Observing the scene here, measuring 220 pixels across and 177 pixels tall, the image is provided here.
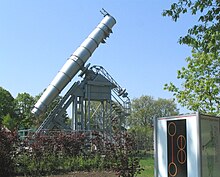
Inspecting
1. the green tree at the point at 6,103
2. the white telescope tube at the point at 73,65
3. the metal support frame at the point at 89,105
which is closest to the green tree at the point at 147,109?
the green tree at the point at 6,103

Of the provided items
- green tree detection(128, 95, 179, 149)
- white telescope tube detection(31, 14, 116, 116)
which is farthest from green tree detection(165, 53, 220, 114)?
green tree detection(128, 95, 179, 149)

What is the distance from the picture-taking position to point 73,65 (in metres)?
31.9

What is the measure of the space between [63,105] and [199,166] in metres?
27.4

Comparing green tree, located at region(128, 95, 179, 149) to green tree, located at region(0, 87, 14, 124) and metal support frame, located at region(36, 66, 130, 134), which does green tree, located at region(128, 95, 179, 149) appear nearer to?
green tree, located at region(0, 87, 14, 124)

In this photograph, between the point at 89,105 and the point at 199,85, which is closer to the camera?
the point at 199,85

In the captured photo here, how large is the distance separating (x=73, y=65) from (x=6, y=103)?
36.4 metres

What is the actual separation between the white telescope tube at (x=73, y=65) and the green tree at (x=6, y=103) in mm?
32481

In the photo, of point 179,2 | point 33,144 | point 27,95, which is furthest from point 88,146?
point 27,95

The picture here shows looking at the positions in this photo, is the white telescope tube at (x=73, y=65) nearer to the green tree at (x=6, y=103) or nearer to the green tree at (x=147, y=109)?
the green tree at (x=6, y=103)

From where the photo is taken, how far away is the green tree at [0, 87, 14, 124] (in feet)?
208

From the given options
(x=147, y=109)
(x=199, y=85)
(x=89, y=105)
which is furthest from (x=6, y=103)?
(x=199, y=85)

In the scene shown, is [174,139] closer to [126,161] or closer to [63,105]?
[126,161]

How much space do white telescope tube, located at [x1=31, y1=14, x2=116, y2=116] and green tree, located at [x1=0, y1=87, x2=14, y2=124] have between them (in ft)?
107

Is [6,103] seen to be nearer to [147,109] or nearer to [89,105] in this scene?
[147,109]
